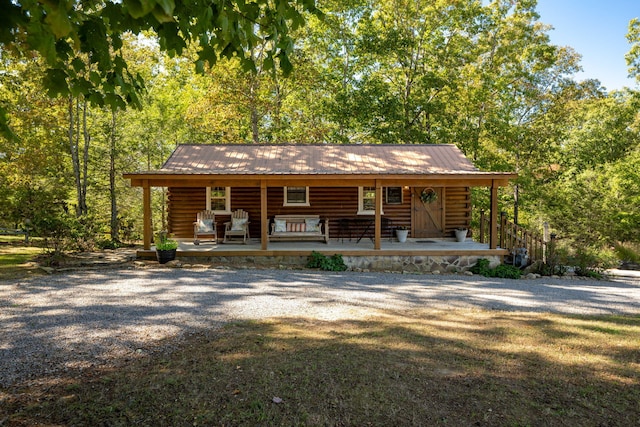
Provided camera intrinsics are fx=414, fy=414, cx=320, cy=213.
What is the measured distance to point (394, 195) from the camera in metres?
13.8

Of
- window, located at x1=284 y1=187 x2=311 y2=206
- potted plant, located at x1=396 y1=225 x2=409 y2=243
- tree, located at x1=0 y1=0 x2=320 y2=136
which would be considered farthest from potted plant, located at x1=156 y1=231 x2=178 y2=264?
tree, located at x1=0 y1=0 x2=320 y2=136

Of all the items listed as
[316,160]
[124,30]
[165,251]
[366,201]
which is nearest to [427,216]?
[366,201]

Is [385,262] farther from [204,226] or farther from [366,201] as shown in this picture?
[204,226]

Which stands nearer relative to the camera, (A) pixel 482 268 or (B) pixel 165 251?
(B) pixel 165 251

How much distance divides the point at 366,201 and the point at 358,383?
34.6 ft

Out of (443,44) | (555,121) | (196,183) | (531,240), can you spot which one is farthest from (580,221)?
(196,183)

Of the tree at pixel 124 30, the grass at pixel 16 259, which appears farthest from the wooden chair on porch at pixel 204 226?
the tree at pixel 124 30

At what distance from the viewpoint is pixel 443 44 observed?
20.7 m

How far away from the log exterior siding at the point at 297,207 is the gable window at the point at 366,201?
14 cm

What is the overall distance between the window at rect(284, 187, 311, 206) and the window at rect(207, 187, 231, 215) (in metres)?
1.88

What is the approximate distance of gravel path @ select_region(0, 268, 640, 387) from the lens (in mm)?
4262

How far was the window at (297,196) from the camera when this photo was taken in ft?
44.1

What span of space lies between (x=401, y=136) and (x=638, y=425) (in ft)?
56.1

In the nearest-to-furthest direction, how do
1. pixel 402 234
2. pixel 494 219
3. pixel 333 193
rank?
pixel 494 219 → pixel 402 234 → pixel 333 193
